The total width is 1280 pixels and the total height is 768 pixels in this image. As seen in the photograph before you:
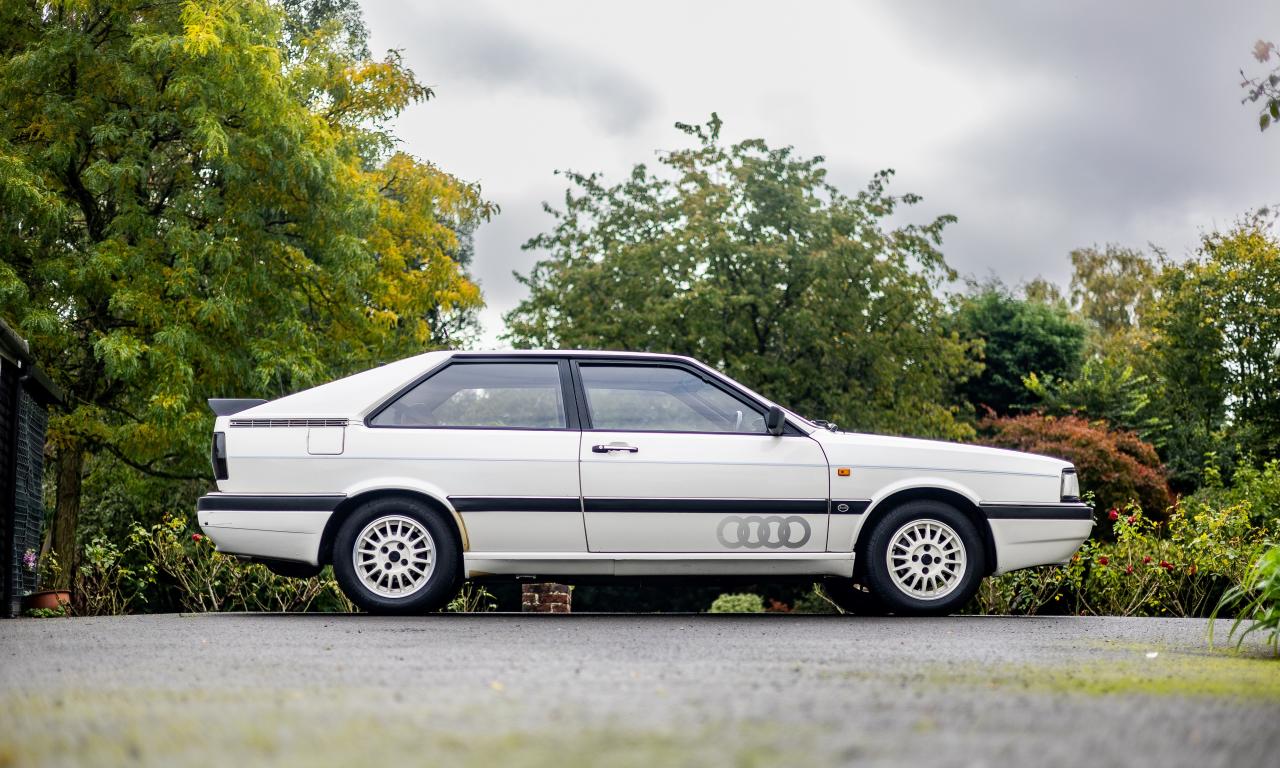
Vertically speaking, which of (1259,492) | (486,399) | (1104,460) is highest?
(1104,460)

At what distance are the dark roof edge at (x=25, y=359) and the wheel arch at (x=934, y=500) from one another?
594cm

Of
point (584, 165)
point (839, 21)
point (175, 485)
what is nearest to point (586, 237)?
point (584, 165)

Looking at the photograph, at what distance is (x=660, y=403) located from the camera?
869 cm

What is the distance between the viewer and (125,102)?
54.6ft

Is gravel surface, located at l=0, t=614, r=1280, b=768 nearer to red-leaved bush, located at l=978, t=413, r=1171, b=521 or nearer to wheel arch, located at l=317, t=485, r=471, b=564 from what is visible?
wheel arch, located at l=317, t=485, r=471, b=564

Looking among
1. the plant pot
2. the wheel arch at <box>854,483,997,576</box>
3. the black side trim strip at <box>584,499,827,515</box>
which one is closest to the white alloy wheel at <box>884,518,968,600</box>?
the wheel arch at <box>854,483,997,576</box>

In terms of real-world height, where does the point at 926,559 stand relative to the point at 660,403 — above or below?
below

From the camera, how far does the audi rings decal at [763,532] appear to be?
8.45 meters

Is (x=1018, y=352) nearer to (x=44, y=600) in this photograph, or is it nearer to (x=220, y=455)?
(x=44, y=600)

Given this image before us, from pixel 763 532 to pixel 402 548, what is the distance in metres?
2.17

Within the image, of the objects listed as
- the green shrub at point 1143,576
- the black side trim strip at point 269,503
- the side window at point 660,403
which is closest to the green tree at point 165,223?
the black side trim strip at point 269,503

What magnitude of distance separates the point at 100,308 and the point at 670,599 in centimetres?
1487

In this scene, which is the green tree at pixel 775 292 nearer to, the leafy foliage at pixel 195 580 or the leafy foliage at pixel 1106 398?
the leafy foliage at pixel 1106 398

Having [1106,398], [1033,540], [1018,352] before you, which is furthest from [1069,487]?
[1018,352]
